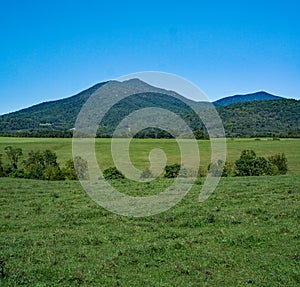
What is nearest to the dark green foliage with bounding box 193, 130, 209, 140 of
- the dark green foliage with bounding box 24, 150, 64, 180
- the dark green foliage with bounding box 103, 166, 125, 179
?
the dark green foliage with bounding box 103, 166, 125, 179

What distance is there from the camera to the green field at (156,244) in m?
8.88

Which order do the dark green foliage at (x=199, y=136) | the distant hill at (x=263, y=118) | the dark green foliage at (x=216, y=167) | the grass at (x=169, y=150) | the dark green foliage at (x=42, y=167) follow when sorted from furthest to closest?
the distant hill at (x=263, y=118) < the grass at (x=169, y=150) < the dark green foliage at (x=42, y=167) < the dark green foliage at (x=216, y=167) < the dark green foliage at (x=199, y=136)

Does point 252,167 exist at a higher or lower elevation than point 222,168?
lower

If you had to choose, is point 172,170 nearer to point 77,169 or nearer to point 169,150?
point 169,150

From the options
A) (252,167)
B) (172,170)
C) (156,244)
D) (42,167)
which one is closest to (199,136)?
(172,170)

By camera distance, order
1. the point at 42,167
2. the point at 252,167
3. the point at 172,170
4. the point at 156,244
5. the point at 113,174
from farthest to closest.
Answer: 1. the point at 42,167
2. the point at 252,167
3. the point at 172,170
4. the point at 113,174
5. the point at 156,244

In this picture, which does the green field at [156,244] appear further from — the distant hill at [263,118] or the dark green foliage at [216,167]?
the distant hill at [263,118]

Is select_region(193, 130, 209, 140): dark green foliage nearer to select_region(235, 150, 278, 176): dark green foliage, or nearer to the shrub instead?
select_region(235, 150, 278, 176): dark green foliage

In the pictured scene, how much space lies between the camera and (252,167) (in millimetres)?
54438

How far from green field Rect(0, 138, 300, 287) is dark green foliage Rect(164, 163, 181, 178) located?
30295 millimetres

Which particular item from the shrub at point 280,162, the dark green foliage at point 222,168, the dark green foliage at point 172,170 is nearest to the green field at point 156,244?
the dark green foliage at point 172,170

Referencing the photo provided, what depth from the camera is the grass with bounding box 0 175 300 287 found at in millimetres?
8875

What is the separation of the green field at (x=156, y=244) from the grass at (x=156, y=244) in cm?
3

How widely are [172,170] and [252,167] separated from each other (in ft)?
44.2
